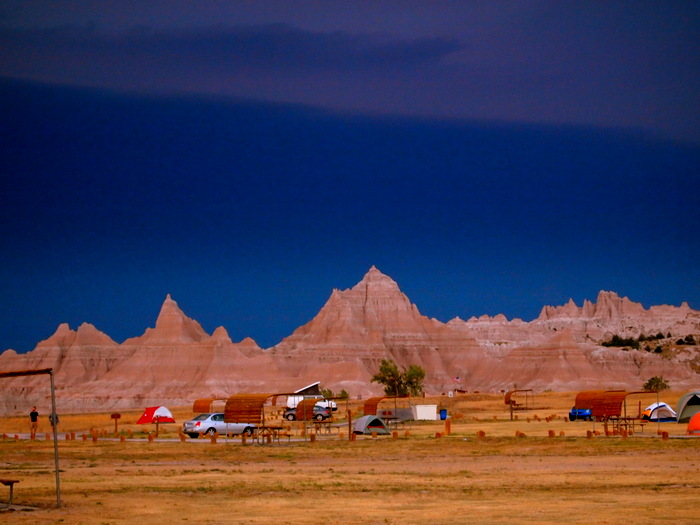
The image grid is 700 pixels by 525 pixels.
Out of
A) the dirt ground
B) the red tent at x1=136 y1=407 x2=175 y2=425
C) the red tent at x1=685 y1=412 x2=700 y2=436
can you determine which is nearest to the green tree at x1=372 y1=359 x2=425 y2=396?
the red tent at x1=136 y1=407 x2=175 y2=425

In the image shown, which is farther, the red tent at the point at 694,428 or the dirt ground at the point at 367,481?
the red tent at the point at 694,428

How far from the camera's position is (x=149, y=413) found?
74.1 m

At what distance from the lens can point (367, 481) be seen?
26344 mm

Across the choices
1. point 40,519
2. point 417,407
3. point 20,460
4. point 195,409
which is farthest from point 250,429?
point 195,409

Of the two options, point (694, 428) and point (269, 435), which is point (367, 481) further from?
point (694, 428)

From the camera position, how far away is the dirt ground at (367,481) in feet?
63.1

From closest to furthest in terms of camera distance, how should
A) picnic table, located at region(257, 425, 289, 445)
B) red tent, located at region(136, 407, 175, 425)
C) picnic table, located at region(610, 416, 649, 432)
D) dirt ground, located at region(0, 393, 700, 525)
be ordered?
dirt ground, located at region(0, 393, 700, 525)
picnic table, located at region(257, 425, 289, 445)
picnic table, located at region(610, 416, 649, 432)
red tent, located at region(136, 407, 175, 425)

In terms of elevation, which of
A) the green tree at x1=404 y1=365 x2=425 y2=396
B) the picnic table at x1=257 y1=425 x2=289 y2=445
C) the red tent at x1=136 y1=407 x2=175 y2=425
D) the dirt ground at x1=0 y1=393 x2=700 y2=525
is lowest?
the dirt ground at x1=0 y1=393 x2=700 y2=525

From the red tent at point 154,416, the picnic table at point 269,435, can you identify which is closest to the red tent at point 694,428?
the picnic table at point 269,435

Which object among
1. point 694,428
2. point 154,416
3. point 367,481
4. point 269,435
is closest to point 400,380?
point 154,416

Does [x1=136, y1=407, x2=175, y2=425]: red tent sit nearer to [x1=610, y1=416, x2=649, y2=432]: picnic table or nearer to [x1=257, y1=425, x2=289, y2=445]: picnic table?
[x1=257, y1=425, x2=289, y2=445]: picnic table

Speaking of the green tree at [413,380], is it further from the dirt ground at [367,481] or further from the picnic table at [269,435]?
the dirt ground at [367,481]

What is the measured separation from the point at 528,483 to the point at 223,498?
25.8ft

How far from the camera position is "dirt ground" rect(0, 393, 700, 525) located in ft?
63.1
